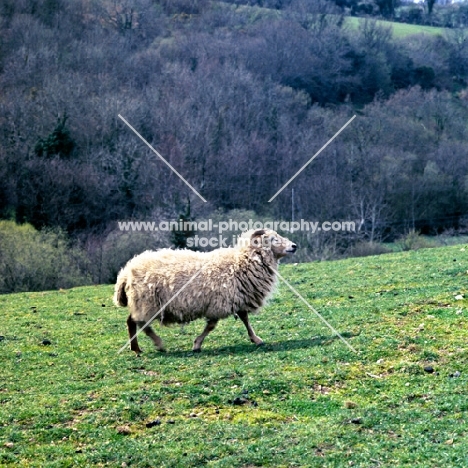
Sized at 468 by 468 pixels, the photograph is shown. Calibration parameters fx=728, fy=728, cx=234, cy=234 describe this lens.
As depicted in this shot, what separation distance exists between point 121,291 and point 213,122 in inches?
2449

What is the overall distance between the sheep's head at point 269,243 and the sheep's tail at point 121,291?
2654mm

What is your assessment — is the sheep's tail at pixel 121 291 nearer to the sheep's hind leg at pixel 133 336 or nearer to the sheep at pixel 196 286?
the sheep at pixel 196 286

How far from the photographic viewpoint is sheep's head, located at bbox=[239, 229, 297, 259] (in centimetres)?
1565

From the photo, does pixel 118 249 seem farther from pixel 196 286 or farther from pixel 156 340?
pixel 196 286

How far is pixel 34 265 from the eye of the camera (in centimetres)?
3778

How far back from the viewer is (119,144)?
62.1 metres

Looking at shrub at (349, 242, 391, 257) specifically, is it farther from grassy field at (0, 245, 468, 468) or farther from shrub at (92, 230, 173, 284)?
grassy field at (0, 245, 468, 468)

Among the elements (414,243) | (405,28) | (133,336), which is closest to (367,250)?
(414,243)

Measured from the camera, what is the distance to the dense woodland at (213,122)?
58.3 meters

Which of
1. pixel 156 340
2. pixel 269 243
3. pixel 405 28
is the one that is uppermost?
pixel 405 28

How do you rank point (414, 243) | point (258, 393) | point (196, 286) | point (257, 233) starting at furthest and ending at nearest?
1. point (414, 243)
2. point (257, 233)
3. point (196, 286)
4. point (258, 393)

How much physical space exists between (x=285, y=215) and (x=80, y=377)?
48045 mm

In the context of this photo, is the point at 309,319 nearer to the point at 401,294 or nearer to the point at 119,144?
the point at 401,294

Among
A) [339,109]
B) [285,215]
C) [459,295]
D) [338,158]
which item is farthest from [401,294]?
[339,109]
